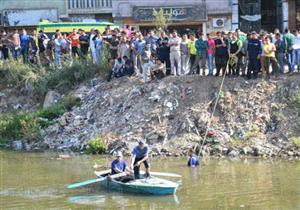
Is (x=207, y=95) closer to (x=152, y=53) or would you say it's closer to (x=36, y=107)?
(x=152, y=53)

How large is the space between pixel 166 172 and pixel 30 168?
514 centimetres

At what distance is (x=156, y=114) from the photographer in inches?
1153

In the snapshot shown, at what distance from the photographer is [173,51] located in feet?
98.7

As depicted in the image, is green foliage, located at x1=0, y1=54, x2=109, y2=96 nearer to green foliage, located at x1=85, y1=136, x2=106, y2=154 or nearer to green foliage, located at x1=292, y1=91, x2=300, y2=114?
green foliage, located at x1=85, y1=136, x2=106, y2=154

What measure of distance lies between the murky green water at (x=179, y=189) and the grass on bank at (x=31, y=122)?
3202mm

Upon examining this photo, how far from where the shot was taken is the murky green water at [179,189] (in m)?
20.2

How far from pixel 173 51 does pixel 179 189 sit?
956 cm

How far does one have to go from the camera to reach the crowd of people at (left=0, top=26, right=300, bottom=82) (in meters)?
29.2

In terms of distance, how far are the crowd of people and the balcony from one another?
11.9 m

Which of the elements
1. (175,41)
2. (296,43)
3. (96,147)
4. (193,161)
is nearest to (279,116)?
(296,43)

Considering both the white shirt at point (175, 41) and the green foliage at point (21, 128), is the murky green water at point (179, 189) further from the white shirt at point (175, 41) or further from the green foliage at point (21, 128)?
the white shirt at point (175, 41)

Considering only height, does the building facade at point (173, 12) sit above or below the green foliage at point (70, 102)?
above

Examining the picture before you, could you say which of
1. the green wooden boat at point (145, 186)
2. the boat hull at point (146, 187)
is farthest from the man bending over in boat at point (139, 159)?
the boat hull at point (146, 187)

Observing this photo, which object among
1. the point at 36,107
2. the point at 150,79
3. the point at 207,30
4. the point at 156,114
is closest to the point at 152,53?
the point at 150,79
